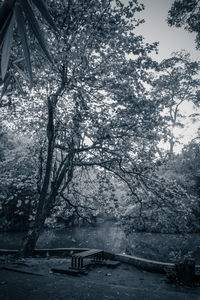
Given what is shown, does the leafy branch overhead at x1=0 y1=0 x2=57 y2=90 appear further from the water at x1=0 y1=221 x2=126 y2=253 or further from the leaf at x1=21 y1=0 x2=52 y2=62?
the water at x1=0 y1=221 x2=126 y2=253

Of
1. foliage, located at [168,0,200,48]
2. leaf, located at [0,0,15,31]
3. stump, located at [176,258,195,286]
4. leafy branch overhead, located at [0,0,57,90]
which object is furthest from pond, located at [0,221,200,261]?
leaf, located at [0,0,15,31]

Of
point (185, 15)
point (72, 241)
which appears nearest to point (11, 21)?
point (185, 15)

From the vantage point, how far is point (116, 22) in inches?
332

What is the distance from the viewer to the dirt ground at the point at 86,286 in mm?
6426

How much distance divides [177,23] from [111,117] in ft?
13.5

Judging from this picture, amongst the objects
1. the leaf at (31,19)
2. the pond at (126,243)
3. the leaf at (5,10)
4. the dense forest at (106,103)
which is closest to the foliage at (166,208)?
the dense forest at (106,103)

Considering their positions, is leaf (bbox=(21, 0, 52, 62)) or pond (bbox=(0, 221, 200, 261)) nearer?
leaf (bbox=(21, 0, 52, 62))

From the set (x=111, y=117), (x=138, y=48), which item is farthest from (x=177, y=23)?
(x=111, y=117)

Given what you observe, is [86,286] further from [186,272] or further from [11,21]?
[11,21]

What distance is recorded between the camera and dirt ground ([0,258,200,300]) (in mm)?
6426

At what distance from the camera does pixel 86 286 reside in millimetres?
7352

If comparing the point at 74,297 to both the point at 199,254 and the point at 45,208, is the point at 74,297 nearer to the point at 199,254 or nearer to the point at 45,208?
the point at 45,208

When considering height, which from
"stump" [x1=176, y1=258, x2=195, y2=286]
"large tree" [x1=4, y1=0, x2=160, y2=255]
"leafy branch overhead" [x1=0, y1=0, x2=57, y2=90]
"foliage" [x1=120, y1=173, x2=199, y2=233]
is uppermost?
"large tree" [x1=4, y1=0, x2=160, y2=255]

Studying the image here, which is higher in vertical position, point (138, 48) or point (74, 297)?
point (138, 48)
